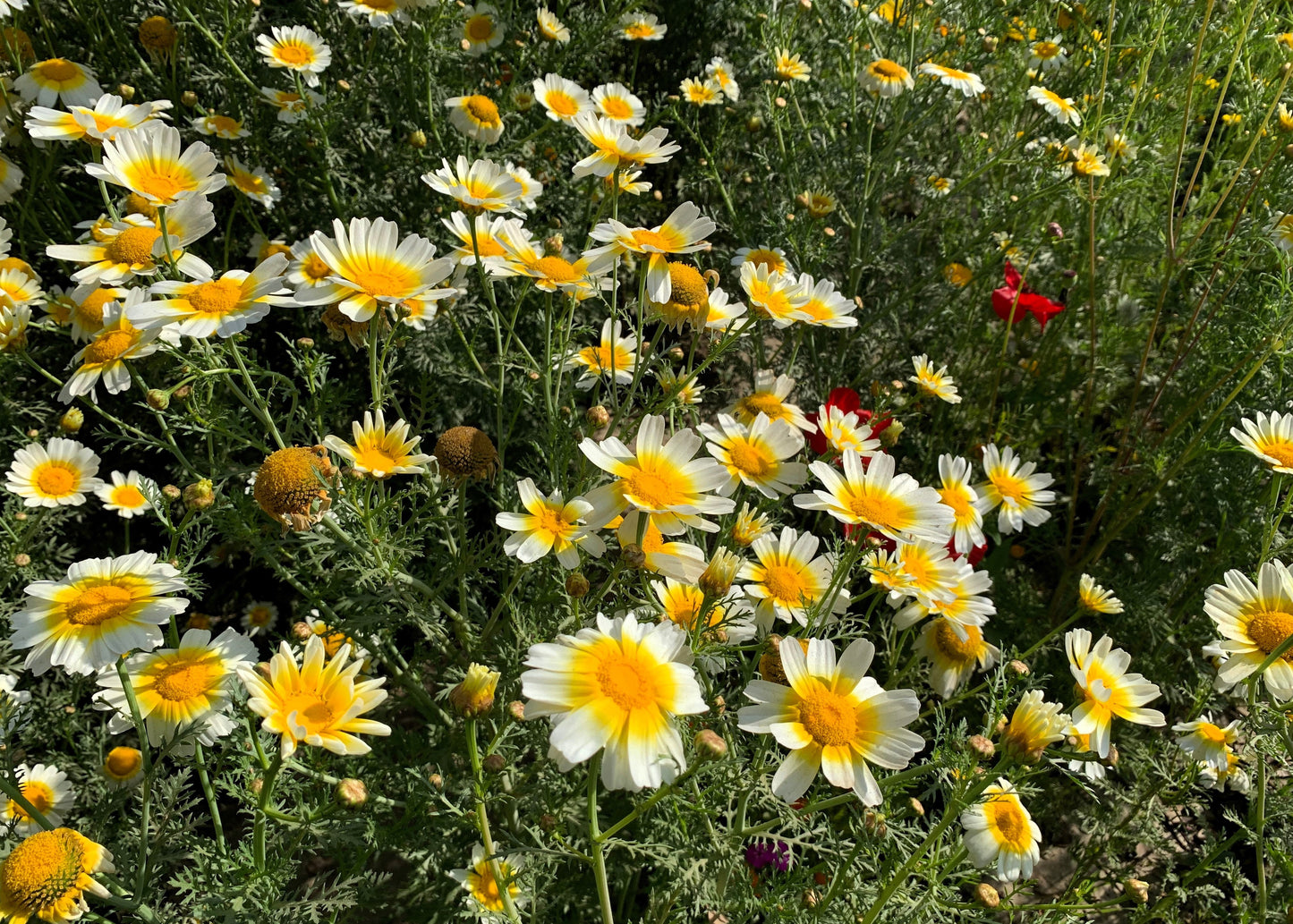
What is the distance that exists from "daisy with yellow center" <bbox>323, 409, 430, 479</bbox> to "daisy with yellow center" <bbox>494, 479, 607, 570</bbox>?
0.62ft

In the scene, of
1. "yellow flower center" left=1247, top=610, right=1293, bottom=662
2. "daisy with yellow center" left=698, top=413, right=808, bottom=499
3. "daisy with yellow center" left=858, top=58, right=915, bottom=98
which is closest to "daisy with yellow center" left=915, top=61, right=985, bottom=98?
"daisy with yellow center" left=858, top=58, right=915, bottom=98

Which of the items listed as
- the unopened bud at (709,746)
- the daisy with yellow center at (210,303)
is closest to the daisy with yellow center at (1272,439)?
the unopened bud at (709,746)

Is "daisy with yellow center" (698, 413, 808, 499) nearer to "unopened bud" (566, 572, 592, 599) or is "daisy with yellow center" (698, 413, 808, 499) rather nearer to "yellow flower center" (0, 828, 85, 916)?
"unopened bud" (566, 572, 592, 599)

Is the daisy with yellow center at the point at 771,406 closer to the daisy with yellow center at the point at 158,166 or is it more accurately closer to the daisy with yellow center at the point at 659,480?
the daisy with yellow center at the point at 659,480

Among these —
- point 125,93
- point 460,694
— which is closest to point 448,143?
point 125,93

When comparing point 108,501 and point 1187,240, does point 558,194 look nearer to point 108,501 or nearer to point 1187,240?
point 108,501

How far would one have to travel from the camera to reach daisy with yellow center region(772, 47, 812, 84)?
2.88m

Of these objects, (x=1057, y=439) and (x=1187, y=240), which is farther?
(x=1057, y=439)

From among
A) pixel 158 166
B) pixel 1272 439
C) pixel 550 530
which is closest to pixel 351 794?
pixel 550 530

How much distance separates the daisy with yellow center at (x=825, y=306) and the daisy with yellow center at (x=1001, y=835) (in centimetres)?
88

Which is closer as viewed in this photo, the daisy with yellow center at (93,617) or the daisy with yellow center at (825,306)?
the daisy with yellow center at (93,617)

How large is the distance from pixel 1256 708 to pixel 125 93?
9.71 feet

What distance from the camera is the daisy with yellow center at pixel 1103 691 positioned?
1438 millimetres

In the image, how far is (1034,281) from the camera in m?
3.44
